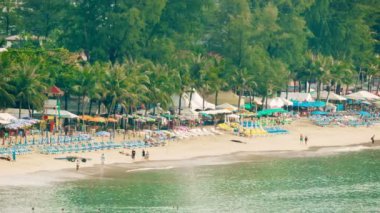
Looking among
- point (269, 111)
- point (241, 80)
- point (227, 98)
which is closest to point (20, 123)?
point (241, 80)

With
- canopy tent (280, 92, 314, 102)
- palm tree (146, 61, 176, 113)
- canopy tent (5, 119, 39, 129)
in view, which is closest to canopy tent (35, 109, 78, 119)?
canopy tent (5, 119, 39, 129)

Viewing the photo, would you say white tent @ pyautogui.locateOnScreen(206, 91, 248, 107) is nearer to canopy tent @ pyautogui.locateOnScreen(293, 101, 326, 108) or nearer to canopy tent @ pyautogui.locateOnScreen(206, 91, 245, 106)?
canopy tent @ pyautogui.locateOnScreen(206, 91, 245, 106)

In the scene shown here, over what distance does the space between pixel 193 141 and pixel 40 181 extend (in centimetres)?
2737

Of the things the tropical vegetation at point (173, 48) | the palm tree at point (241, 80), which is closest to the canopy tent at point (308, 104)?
the tropical vegetation at point (173, 48)

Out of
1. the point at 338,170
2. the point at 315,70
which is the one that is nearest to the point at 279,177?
the point at 338,170

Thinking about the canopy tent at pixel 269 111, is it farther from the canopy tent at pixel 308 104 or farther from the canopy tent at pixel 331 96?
the canopy tent at pixel 331 96

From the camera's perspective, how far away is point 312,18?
523 ft

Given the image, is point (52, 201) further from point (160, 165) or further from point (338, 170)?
point (338, 170)

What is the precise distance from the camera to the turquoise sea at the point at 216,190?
3157 inches

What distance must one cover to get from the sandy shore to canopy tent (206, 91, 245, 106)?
825 cm

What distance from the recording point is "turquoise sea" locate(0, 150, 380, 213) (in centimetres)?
8019

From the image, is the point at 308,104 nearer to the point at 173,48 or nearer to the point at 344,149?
the point at 173,48

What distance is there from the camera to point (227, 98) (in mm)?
134875

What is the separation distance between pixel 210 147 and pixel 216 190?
2159 cm
